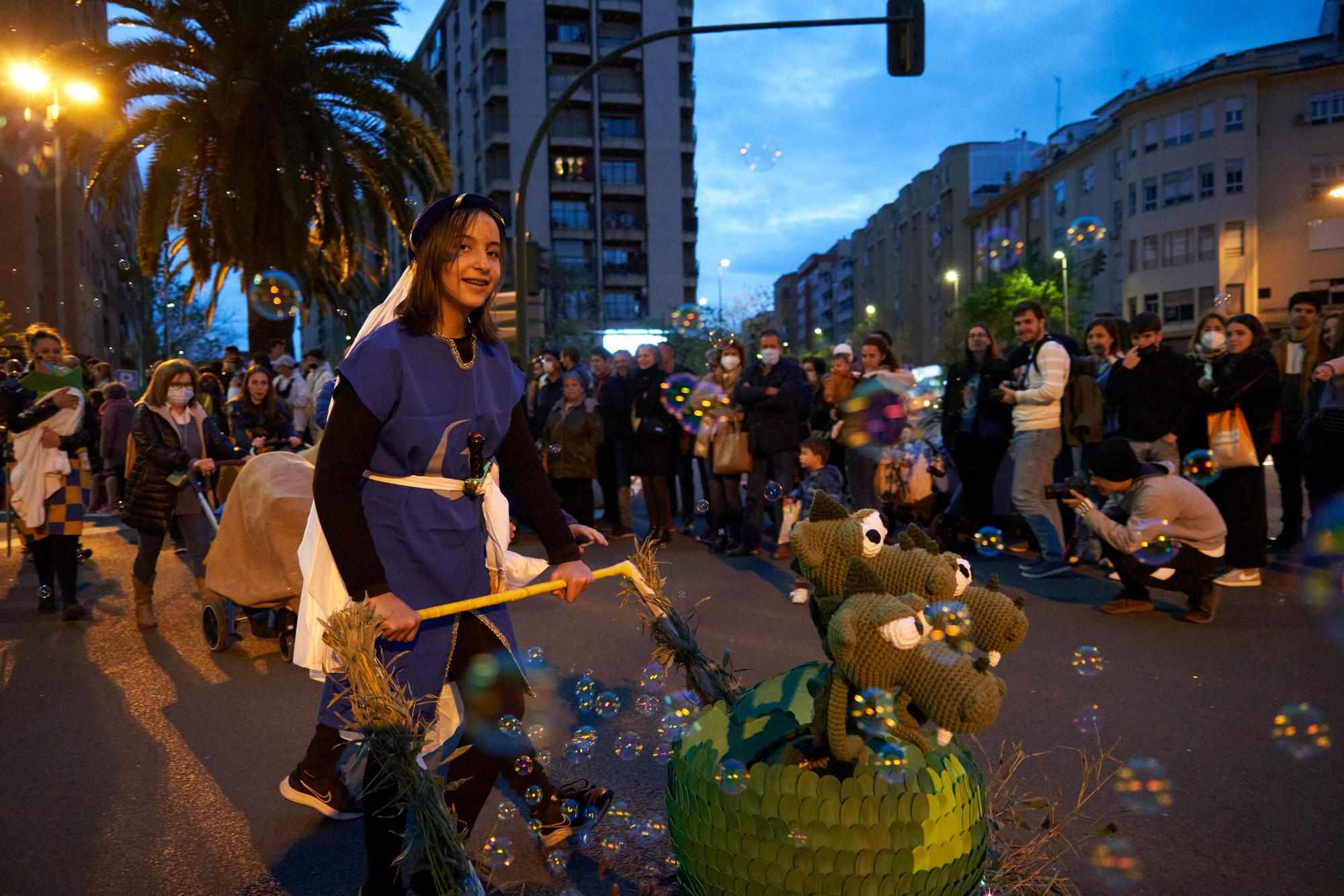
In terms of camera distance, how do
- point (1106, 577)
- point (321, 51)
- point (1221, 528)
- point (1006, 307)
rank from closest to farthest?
point (1221, 528), point (1106, 577), point (321, 51), point (1006, 307)

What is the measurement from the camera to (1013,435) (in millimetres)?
8086

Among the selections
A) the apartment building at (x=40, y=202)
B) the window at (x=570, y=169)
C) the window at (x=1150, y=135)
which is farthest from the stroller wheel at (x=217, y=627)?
the window at (x=570, y=169)

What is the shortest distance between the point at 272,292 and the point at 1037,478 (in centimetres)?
1232

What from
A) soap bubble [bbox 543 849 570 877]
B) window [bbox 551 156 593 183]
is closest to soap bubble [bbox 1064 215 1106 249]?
soap bubble [bbox 543 849 570 877]

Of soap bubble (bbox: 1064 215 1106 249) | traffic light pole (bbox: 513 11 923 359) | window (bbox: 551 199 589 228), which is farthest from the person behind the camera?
window (bbox: 551 199 589 228)

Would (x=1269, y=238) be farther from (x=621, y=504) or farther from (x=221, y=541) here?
(x=221, y=541)

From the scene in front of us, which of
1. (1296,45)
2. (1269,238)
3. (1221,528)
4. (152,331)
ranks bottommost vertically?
(1221,528)

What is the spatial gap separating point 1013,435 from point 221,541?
19.4 feet

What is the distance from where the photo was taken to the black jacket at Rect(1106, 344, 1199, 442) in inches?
292

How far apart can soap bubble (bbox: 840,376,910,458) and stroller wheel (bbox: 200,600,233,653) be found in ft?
15.1

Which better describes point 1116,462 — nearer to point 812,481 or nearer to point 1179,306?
point 812,481

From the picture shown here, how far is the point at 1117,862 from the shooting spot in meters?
3.22

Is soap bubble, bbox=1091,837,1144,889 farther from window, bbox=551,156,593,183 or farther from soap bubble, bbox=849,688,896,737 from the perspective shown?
window, bbox=551,156,593,183

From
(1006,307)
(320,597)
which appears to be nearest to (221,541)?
(320,597)
